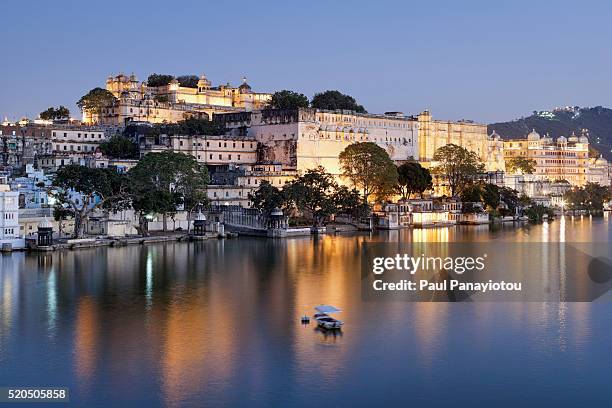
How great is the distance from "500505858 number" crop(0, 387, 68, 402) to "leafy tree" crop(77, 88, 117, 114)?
1671 inches

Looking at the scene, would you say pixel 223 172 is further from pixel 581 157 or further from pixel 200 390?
pixel 581 157

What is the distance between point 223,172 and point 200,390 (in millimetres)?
31583

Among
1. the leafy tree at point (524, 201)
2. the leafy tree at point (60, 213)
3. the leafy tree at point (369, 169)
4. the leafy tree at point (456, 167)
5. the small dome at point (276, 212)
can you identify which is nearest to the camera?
the leafy tree at point (60, 213)

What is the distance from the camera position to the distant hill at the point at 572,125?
13450cm

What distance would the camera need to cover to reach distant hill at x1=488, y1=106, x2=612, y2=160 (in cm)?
13450

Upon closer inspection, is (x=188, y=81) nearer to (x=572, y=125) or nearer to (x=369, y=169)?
(x=369, y=169)

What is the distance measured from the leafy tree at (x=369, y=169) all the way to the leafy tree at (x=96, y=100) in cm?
1515

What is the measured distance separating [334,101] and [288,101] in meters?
4.05

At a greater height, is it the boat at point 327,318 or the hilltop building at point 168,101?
the hilltop building at point 168,101

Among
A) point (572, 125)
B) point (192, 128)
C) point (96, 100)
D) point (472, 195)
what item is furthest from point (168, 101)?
point (572, 125)

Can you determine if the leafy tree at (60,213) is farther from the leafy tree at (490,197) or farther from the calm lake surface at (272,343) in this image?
the leafy tree at (490,197)

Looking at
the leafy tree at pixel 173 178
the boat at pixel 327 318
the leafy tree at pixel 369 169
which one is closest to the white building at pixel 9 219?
A: the leafy tree at pixel 173 178

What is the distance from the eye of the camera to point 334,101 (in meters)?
60.9

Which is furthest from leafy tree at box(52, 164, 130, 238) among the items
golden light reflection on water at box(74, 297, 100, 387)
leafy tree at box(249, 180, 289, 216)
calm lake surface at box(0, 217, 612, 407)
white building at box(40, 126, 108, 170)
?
golden light reflection on water at box(74, 297, 100, 387)
